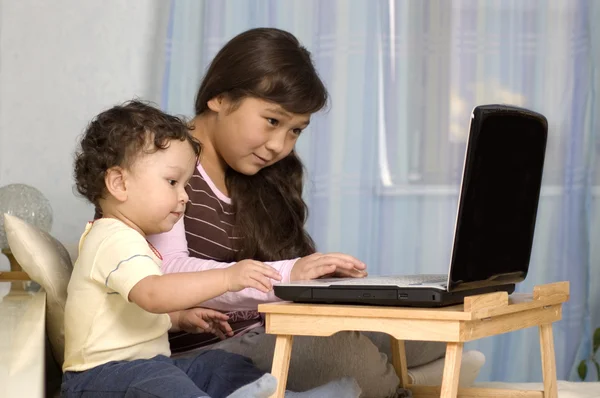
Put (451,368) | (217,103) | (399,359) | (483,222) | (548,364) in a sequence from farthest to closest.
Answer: (217,103)
(399,359)
(548,364)
(483,222)
(451,368)

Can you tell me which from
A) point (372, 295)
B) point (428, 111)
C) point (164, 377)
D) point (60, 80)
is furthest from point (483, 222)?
point (60, 80)

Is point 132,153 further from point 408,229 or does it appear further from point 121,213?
point 408,229

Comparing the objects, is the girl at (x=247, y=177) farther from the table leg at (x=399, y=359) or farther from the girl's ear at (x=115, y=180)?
the girl's ear at (x=115, y=180)

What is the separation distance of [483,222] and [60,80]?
2083mm

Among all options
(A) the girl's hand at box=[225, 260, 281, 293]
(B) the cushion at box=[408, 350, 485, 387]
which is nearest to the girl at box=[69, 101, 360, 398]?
(A) the girl's hand at box=[225, 260, 281, 293]

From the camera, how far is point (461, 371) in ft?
5.78

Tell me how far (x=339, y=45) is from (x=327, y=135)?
0.31 metres

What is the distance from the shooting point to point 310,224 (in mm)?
3055

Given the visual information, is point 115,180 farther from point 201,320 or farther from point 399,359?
point 399,359

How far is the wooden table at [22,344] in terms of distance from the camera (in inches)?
39.0

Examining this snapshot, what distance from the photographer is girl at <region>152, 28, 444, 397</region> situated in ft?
5.49

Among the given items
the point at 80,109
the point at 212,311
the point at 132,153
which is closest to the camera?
the point at 132,153

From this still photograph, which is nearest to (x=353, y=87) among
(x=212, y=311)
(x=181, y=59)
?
(x=181, y=59)

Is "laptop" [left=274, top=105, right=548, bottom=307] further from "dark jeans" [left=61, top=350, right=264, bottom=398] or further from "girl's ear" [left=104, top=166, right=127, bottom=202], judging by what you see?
"girl's ear" [left=104, top=166, right=127, bottom=202]
